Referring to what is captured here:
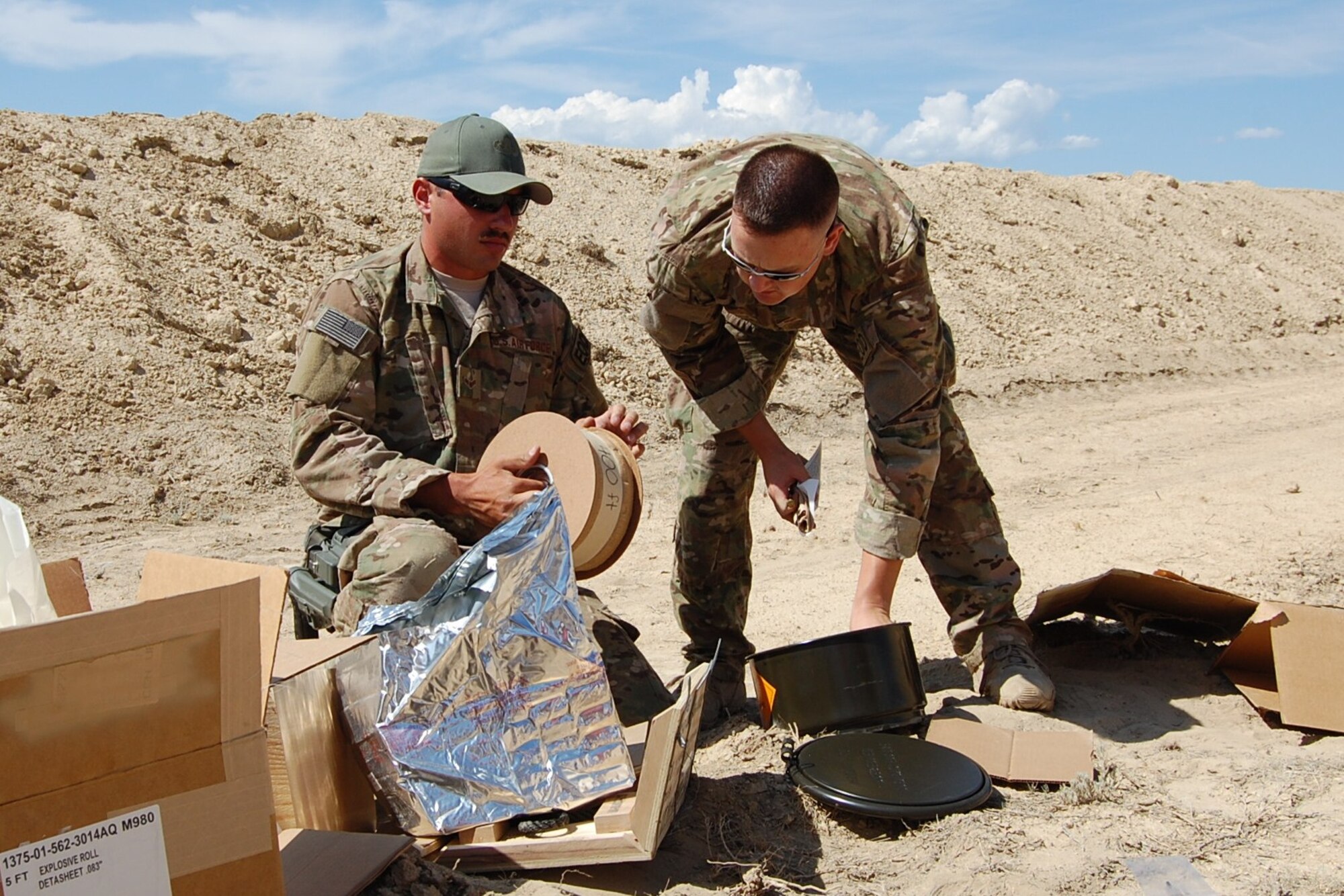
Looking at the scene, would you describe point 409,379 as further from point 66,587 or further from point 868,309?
point 868,309

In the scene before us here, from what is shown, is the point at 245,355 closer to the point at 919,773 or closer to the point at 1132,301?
the point at 919,773

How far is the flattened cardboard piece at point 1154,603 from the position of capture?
13.3 ft

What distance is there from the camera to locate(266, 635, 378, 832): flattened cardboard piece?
2.67m

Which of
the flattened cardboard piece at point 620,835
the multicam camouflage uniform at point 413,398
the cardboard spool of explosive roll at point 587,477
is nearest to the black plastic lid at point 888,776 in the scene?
the flattened cardboard piece at point 620,835

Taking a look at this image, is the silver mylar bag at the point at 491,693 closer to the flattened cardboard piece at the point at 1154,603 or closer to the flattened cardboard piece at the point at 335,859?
the flattened cardboard piece at the point at 335,859

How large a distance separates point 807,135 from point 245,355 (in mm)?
5740

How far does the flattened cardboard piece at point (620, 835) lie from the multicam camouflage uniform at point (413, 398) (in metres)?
0.77

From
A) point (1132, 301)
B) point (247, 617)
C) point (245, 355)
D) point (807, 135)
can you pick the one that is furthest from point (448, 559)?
point (1132, 301)

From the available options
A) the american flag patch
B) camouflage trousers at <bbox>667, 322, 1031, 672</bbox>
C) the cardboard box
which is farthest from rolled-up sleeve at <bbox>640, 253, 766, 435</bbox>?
the cardboard box

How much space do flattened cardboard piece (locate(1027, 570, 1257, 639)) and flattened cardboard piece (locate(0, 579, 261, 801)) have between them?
288cm

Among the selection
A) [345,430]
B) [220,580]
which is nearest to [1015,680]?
[345,430]

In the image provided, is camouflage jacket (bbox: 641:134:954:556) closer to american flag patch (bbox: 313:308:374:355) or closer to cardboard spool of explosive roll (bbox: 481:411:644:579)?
cardboard spool of explosive roll (bbox: 481:411:644:579)

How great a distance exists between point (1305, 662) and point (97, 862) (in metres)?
3.33

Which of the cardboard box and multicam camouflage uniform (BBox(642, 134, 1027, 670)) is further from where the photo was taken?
multicam camouflage uniform (BBox(642, 134, 1027, 670))
